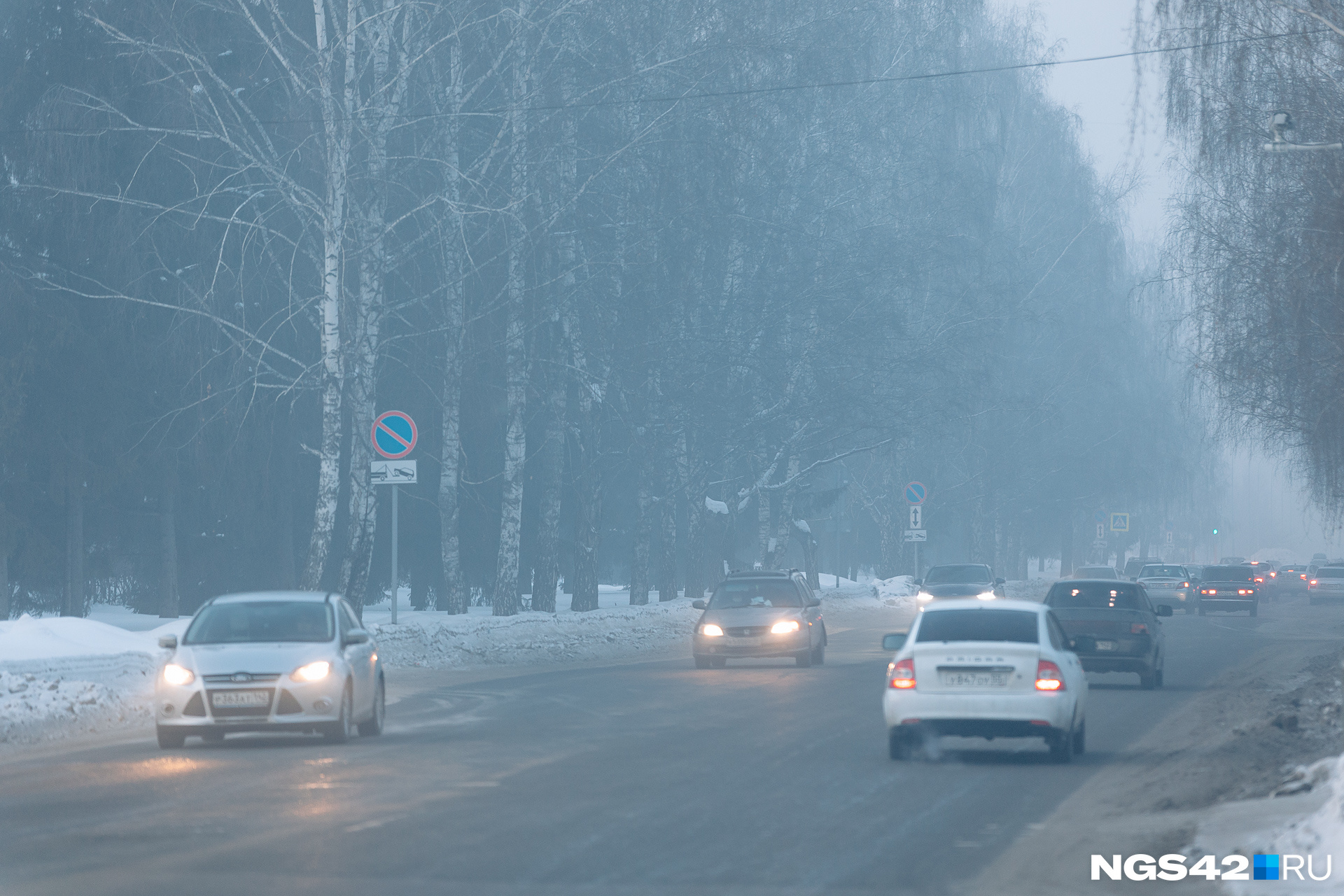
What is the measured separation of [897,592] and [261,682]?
45064 millimetres

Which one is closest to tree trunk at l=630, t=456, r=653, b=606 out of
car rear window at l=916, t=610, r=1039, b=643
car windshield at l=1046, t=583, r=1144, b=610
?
car windshield at l=1046, t=583, r=1144, b=610

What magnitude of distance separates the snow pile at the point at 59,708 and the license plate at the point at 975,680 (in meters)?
9.07

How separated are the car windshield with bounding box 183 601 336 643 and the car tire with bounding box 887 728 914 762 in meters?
5.69

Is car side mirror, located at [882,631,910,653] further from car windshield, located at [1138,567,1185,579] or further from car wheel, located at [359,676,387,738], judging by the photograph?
car windshield, located at [1138,567,1185,579]

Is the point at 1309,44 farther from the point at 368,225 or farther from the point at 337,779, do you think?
the point at 337,779

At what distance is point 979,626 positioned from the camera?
15641mm

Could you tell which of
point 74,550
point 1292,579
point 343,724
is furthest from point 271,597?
point 1292,579

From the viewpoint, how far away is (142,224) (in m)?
34.2

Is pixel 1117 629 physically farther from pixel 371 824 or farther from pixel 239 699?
pixel 371 824

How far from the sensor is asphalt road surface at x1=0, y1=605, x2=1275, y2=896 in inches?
376

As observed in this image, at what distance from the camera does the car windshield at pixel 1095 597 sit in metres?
25.9

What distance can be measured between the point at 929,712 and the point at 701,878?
5942 millimetres

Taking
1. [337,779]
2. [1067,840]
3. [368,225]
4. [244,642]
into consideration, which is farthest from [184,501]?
[1067,840]

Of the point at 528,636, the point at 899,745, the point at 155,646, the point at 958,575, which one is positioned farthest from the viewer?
the point at 958,575
